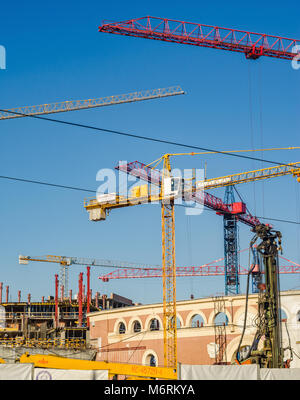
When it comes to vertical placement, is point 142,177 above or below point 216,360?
above

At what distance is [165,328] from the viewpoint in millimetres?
62250

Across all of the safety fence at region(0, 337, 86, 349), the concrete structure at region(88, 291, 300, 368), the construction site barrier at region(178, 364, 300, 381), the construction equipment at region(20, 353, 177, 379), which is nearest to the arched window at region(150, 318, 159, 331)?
the concrete structure at region(88, 291, 300, 368)

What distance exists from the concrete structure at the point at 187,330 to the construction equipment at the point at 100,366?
2040 centimetres

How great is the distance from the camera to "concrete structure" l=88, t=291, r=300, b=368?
54266 mm

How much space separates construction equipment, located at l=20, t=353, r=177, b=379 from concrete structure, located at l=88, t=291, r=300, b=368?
20405 mm

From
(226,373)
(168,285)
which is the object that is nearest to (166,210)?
(168,285)

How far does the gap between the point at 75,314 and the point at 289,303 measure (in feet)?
194

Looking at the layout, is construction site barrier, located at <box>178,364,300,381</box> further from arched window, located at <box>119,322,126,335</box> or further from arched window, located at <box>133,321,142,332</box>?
arched window, located at <box>119,322,126,335</box>

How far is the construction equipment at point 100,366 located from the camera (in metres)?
26.3

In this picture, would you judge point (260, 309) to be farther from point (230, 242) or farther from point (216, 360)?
point (230, 242)

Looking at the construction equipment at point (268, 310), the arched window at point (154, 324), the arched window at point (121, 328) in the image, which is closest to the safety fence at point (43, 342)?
the arched window at point (121, 328)

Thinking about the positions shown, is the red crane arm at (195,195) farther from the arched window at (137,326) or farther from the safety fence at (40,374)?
the safety fence at (40,374)

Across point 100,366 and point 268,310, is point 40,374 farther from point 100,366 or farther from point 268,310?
point 268,310
